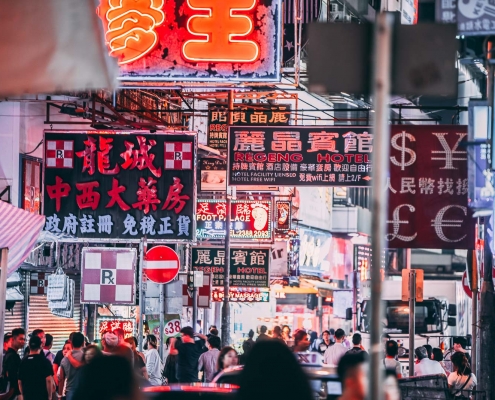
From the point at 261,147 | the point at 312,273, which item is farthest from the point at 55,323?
the point at 312,273

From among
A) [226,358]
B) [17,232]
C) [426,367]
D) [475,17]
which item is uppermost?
[475,17]

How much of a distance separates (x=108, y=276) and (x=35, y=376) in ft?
12.2

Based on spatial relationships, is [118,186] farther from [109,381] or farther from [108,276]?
[109,381]

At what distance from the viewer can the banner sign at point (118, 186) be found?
2036 cm

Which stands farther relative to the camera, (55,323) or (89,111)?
(55,323)

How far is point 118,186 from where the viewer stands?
20.7m

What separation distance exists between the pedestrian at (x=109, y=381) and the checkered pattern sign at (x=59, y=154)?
1635 cm

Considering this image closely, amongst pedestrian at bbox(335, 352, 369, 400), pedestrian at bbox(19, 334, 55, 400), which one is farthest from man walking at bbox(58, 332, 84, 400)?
pedestrian at bbox(335, 352, 369, 400)

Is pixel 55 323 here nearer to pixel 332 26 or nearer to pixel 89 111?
pixel 89 111

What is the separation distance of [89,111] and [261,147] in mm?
5974

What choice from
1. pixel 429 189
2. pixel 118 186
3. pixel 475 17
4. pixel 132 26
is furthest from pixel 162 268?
pixel 475 17

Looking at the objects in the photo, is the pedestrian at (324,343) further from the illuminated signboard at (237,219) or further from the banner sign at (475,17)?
the banner sign at (475,17)

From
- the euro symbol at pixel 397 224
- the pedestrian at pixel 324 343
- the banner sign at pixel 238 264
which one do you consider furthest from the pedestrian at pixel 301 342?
the banner sign at pixel 238 264

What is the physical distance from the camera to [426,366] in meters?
20.4
